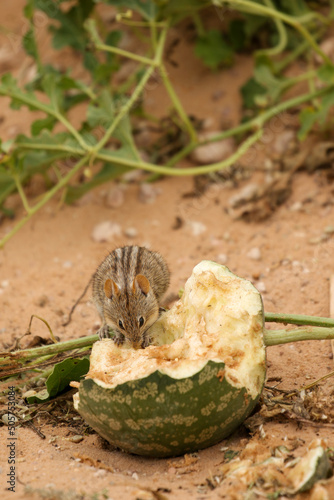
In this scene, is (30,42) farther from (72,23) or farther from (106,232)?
(106,232)

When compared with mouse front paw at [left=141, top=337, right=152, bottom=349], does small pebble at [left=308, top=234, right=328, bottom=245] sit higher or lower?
higher

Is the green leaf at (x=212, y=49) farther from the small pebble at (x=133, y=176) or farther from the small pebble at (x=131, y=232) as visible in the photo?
the small pebble at (x=131, y=232)

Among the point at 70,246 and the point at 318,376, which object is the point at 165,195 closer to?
the point at 70,246

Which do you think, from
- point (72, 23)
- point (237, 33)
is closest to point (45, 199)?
point (72, 23)

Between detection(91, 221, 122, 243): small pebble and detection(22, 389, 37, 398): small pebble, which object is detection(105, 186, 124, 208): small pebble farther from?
detection(22, 389, 37, 398): small pebble

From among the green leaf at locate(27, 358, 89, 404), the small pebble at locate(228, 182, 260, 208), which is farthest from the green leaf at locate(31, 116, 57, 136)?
the green leaf at locate(27, 358, 89, 404)

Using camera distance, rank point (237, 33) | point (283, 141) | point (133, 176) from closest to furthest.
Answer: point (283, 141), point (133, 176), point (237, 33)

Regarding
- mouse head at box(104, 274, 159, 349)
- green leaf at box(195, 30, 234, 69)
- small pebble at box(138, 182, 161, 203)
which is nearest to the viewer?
mouse head at box(104, 274, 159, 349)

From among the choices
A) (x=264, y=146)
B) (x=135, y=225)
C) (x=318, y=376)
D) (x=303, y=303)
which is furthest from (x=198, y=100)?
(x=318, y=376)
